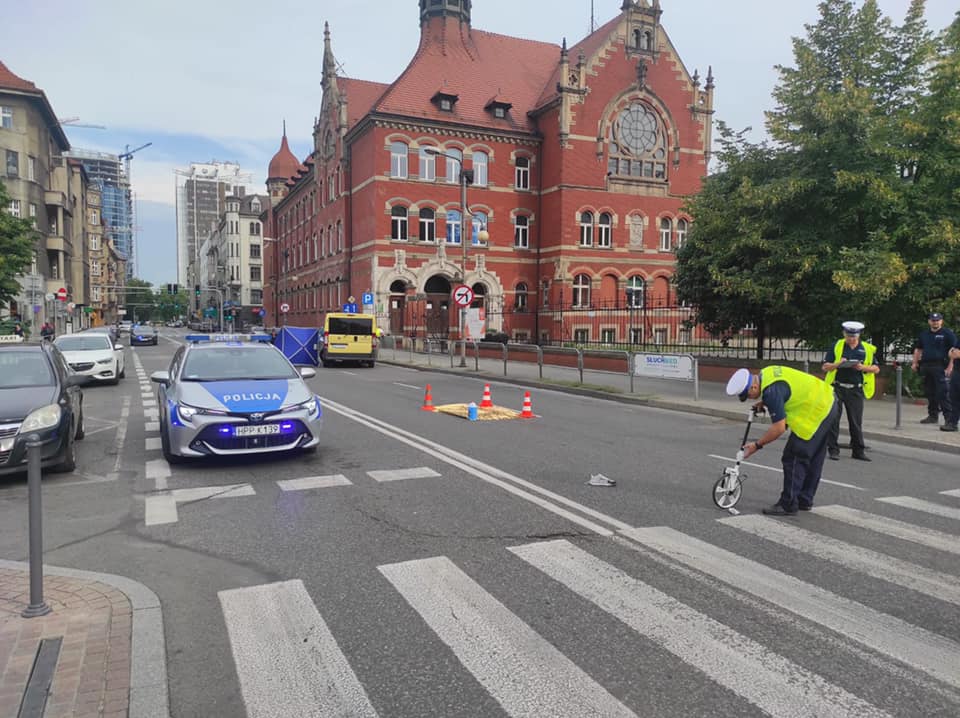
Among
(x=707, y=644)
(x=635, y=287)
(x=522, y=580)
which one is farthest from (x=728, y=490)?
(x=635, y=287)

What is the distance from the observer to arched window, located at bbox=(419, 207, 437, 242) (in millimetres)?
42062

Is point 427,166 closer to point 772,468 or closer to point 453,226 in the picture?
point 453,226

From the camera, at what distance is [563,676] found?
11.5 feet

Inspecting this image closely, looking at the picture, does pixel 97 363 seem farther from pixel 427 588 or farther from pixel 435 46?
pixel 435 46

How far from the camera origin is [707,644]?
3854mm

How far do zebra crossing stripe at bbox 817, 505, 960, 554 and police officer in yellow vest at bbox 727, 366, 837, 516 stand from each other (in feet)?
A: 1.17

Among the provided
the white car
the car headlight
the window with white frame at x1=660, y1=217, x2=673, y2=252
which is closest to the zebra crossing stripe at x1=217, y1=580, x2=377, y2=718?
the car headlight

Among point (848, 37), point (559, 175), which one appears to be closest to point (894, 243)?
point (848, 37)

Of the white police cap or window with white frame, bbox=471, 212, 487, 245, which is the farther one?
window with white frame, bbox=471, 212, 487, 245

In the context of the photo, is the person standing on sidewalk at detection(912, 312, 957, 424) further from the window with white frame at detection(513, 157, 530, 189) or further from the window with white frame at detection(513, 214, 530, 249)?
the window with white frame at detection(513, 157, 530, 189)

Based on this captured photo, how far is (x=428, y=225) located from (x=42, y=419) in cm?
3575

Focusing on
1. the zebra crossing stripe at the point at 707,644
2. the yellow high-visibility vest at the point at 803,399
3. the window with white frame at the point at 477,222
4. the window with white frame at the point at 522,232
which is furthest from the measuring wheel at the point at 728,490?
the window with white frame at the point at 522,232

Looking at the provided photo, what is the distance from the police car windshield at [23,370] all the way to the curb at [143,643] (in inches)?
154

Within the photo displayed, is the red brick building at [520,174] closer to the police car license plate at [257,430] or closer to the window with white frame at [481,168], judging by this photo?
the window with white frame at [481,168]
